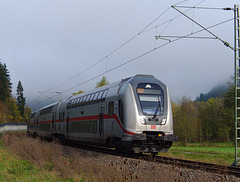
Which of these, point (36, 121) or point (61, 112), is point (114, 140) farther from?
point (36, 121)

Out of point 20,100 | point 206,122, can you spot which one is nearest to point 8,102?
point 20,100

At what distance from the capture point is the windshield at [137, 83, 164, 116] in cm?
1534

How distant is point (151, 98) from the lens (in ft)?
51.5

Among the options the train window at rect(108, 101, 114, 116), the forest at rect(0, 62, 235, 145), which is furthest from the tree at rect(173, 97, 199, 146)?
the train window at rect(108, 101, 114, 116)

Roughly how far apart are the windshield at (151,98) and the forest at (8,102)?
272 feet

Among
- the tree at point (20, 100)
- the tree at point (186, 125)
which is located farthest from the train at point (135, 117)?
the tree at point (20, 100)

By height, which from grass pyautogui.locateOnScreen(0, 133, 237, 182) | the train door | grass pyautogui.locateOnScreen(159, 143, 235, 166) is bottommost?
grass pyautogui.locateOnScreen(159, 143, 235, 166)

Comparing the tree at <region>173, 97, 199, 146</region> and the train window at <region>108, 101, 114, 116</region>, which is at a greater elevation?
the train window at <region>108, 101, 114, 116</region>

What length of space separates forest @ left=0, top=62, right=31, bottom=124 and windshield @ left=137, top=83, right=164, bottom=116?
82.8 m

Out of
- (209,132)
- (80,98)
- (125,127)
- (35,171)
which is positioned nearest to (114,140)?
(125,127)

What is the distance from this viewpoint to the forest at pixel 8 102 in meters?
93.4

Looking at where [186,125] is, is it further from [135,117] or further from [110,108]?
[135,117]

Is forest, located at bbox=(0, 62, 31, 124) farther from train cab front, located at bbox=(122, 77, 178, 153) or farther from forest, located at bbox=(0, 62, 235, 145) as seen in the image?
train cab front, located at bbox=(122, 77, 178, 153)

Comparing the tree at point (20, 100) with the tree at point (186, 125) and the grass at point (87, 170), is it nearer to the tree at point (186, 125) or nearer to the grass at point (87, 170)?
the tree at point (186, 125)
